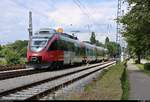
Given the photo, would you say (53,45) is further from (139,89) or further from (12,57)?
(139,89)

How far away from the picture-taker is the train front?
3850cm

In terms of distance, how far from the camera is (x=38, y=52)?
127 ft

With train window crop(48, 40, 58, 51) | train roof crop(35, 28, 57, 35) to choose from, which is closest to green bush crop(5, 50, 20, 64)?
train roof crop(35, 28, 57, 35)

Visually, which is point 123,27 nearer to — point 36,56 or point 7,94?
point 36,56

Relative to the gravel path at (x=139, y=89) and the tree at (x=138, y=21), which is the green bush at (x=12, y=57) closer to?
the tree at (x=138, y=21)

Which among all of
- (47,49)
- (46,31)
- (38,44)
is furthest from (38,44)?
(46,31)

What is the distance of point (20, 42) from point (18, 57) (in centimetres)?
12410

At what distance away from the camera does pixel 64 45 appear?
44.5 m

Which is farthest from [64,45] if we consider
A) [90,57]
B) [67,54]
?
[90,57]

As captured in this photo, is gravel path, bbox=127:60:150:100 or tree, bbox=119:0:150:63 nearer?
gravel path, bbox=127:60:150:100

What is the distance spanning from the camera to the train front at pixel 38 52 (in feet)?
Result: 126

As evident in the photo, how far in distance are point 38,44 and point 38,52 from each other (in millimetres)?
797

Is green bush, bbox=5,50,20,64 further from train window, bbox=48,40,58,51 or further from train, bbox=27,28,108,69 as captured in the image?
train window, bbox=48,40,58,51

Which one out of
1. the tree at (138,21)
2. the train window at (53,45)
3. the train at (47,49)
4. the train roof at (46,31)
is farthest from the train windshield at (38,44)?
the tree at (138,21)
